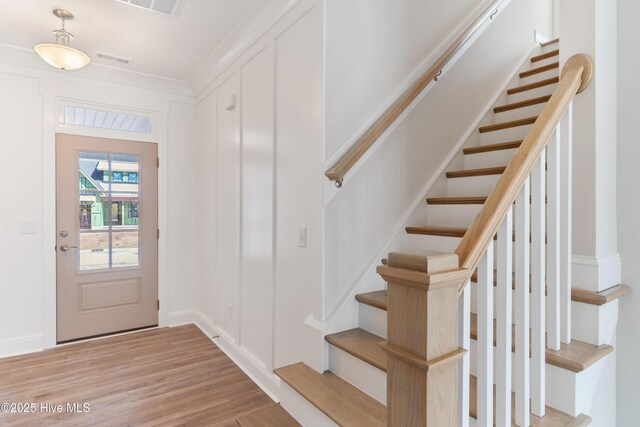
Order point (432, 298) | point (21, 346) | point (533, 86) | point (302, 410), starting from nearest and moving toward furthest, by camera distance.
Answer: point (432, 298), point (302, 410), point (533, 86), point (21, 346)

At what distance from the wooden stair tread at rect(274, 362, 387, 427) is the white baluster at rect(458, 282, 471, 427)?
0.65 m

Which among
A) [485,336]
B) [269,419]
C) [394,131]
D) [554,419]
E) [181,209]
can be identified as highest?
[394,131]

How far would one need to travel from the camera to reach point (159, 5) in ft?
8.01

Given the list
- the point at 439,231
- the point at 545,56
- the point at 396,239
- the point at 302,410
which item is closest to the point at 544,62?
the point at 545,56

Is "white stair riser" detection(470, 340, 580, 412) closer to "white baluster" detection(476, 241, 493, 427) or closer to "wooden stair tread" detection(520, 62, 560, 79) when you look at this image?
"white baluster" detection(476, 241, 493, 427)

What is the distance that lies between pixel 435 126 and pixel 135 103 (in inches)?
127

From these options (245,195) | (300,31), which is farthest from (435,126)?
(245,195)

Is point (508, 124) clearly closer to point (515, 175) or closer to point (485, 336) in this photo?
point (515, 175)

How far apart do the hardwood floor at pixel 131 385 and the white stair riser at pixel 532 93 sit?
3.14m

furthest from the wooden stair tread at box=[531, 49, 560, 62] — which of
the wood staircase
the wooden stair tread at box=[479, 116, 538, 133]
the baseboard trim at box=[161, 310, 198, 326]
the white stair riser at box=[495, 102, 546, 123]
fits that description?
the baseboard trim at box=[161, 310, 198, 326]

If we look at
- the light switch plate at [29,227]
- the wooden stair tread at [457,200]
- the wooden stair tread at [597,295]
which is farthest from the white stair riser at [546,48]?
the light switch plate at [29,227]

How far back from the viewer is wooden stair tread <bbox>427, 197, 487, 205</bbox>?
208cm

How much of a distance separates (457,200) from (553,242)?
0.93 meters

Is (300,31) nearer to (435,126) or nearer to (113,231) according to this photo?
(435,126)
